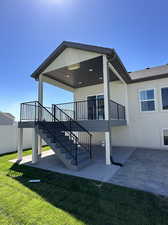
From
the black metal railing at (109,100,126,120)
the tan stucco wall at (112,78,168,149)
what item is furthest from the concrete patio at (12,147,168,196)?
the tan stucco wall at (112,78,168,149)

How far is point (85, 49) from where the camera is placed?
637 cm

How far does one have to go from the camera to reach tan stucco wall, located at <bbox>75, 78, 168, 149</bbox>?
8.67m

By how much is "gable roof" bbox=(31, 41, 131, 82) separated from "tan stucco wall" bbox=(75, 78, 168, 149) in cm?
145

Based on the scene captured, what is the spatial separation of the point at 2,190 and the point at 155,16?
11.1 m

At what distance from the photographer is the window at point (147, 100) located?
8969mm

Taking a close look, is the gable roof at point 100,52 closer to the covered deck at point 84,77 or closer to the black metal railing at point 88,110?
the covered deck at point 84,77

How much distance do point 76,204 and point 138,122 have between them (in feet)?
25.3

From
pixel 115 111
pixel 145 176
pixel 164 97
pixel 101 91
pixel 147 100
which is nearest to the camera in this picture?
pixel 145 176

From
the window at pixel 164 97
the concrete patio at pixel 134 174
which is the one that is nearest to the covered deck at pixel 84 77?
the concrete patio at pixel 134 174

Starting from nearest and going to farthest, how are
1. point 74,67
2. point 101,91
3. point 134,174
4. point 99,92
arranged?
point 134,174 < point 74,67 < point 101,91 < point 99,92

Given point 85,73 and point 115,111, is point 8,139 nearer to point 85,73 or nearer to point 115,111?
point 85,73

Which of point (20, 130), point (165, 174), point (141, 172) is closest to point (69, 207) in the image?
point (141, 172)

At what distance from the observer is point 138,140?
9266mm

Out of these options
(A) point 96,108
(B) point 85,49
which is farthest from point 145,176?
(B) point 85,49
